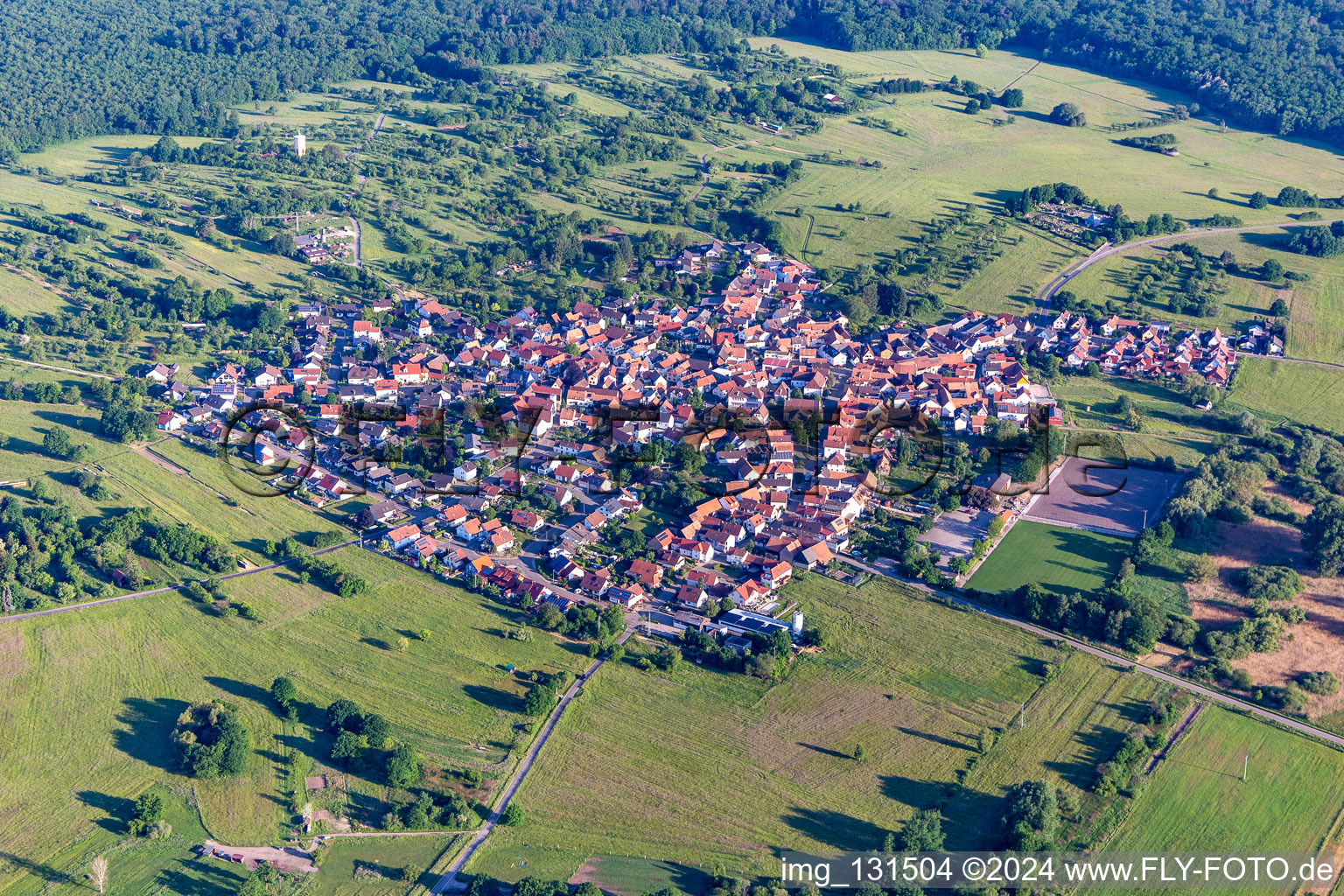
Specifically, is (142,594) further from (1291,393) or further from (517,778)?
(1291,393)

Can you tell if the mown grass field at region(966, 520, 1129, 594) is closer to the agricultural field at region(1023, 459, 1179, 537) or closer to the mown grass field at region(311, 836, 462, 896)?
the agricultural field at region(1023, 459, 1179, 537)

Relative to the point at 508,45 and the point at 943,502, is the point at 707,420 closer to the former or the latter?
the point at 943,502

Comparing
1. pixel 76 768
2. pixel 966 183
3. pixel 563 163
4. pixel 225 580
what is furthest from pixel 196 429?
pixel 966 183

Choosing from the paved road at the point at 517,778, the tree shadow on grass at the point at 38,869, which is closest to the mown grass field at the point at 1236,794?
the paved road at the point at 517,778

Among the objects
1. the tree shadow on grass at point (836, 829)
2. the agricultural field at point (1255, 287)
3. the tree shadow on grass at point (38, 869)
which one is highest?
the agricultural field at point (1255, 287)

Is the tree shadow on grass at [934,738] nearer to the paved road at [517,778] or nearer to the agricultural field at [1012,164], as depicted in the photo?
the paved road at [517,778]
